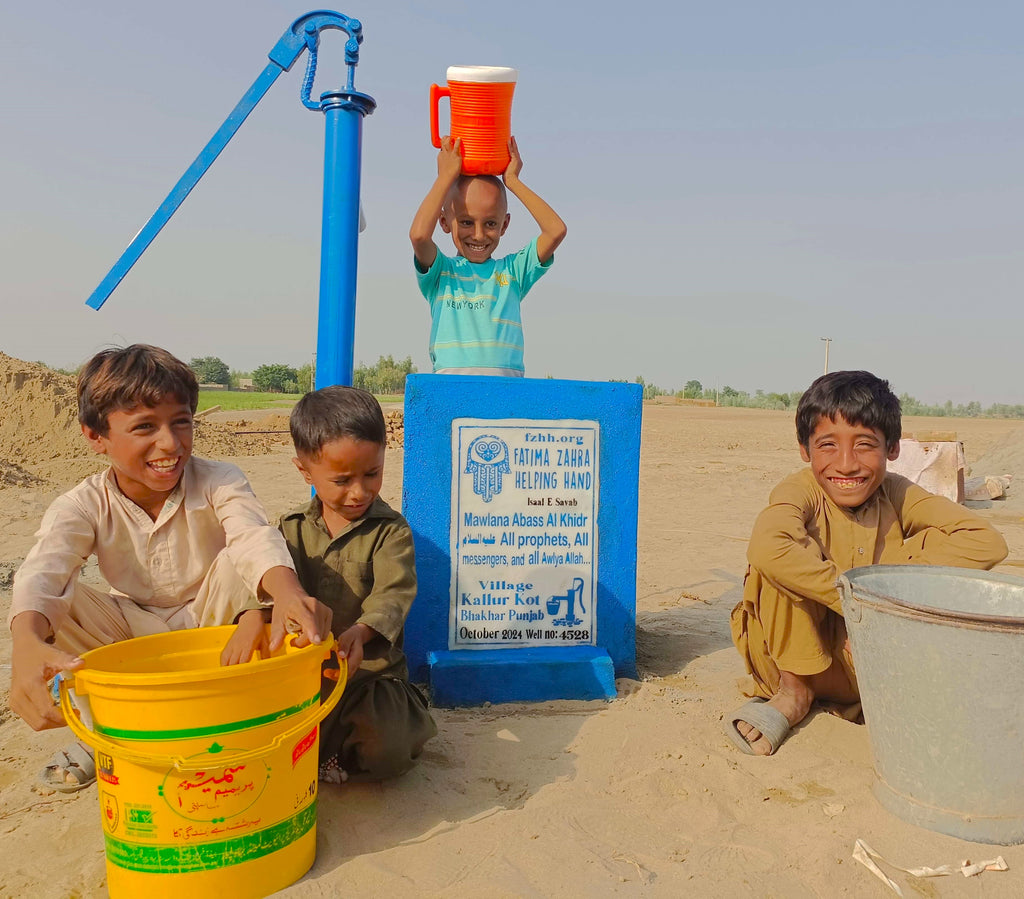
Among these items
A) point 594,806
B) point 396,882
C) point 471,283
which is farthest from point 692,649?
point 396,882

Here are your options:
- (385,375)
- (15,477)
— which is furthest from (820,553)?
(385,375)

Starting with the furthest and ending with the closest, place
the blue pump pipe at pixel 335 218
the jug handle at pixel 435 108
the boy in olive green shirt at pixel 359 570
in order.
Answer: the jug handle at pixel 435 108, the blue pump pipe at pixel 335 218, the boy in olive green shirt at pixel 359 570

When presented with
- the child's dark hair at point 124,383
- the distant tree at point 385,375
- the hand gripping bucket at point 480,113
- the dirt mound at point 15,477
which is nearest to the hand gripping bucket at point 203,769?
the child's dark hair at point 124,383

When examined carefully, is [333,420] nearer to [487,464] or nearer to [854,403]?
[487,464]

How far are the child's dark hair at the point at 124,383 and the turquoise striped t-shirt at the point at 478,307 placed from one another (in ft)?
4.81

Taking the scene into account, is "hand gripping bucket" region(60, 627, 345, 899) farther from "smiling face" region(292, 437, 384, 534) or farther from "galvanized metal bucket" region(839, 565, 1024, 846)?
"galvanized metal bucket" region(839, 565, 1024, 846)

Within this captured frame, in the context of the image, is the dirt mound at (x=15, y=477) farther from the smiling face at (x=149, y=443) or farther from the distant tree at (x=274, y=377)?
the distant tree at (x=274, y=377)

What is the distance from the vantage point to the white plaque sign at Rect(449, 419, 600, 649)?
10.5 feet

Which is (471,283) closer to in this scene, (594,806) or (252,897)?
(594,806)

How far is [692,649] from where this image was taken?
3.77 meters

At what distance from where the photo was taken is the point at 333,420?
241 cm

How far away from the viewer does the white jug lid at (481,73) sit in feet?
11.4

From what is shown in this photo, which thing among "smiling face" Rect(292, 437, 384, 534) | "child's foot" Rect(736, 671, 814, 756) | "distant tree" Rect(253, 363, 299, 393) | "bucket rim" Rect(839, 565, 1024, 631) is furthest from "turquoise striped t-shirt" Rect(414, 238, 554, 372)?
"distant tree" Rect(253, 363, 299, 393)

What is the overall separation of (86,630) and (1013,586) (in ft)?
8.60
